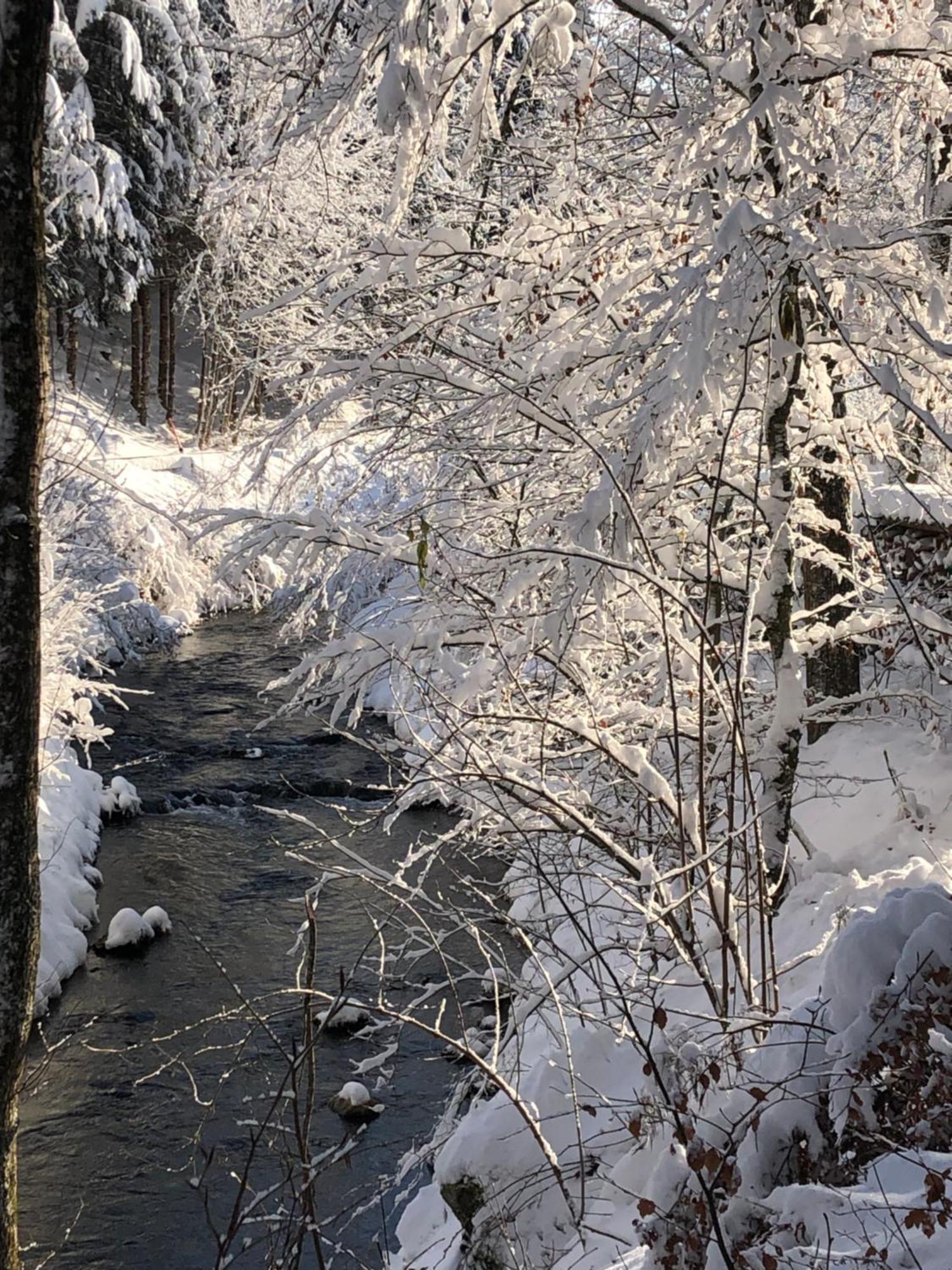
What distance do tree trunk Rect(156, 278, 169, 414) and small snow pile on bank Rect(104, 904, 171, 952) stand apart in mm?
20396

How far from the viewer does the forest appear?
2.97 meters

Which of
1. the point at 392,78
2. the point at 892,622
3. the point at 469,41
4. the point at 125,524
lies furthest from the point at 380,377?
the point at 125,524

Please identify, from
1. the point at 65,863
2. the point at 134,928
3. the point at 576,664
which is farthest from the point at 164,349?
the point at 576,664

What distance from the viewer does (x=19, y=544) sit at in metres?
3.25

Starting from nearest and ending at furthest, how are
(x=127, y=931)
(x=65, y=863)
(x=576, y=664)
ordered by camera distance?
1. (x=576, y=664)
2. (x=127, y=931)
3. (x=65, y=863)

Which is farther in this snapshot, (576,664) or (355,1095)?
(355,1095)

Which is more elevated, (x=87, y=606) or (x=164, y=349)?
(x=164, y=349)

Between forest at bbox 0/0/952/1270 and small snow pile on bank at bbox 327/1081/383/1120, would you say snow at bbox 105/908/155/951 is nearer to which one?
forest at bbox 0/0/952/1270

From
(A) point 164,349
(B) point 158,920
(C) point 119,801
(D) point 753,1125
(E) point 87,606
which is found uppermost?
(A) point 164,349

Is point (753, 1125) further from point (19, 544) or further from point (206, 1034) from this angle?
point (206, 1034)

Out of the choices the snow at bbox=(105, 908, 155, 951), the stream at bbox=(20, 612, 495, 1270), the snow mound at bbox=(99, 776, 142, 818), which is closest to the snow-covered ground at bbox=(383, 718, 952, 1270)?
the stream at bbox=(20, 612, 495, 1270)

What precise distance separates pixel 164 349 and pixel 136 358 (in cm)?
114

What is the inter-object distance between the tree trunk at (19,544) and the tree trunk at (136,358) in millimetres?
23773

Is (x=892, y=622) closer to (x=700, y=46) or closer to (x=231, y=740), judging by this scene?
(x=700, y=46)
